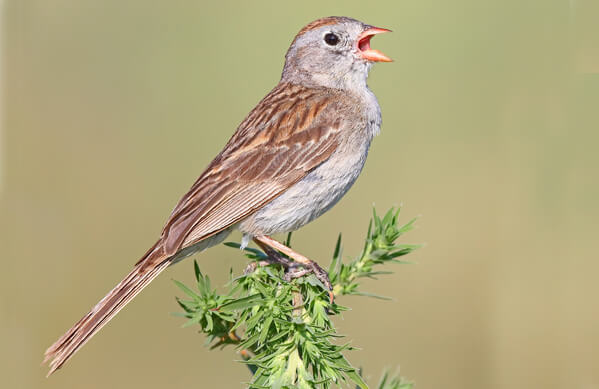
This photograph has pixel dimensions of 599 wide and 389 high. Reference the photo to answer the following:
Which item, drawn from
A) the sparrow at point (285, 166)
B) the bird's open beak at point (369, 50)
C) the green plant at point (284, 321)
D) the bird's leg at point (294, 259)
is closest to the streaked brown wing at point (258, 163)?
the sparrow at point (285, 166)

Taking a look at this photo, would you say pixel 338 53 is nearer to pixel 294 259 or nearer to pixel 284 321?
pixel 294 259

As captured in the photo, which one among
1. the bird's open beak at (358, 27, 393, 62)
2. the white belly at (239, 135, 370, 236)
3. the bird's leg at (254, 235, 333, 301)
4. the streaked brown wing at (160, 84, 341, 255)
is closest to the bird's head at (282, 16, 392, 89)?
the bird's open beak at (358, 27, 393, 62)

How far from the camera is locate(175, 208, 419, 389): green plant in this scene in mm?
2277

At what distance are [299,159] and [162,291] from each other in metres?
1.67

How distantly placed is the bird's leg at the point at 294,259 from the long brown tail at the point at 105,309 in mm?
525

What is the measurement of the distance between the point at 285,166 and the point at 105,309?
1118 millimetres

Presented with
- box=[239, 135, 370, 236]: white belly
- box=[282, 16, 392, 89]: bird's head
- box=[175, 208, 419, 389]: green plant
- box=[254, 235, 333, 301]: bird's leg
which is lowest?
box=[175, 208, 419, 389]: green plant

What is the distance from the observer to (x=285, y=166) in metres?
3.72

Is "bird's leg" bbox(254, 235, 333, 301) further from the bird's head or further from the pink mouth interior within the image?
the pink mouth interior

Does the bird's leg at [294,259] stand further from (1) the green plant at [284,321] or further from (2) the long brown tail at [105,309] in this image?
(2) the long brown tail at [105,309]

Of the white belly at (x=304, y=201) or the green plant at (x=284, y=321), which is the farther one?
the white belly at (x=304, y=201)

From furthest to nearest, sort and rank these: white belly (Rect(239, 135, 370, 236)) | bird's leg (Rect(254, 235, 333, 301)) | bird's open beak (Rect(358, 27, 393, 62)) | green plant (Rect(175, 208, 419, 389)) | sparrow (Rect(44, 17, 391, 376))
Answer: bird's open beak (Rect(358, 27, 393, 62)) → white belly (Rect(239, 135, 370, 236)) → sparrow (Rect(44, 17, 391, 376)) → bird's leg (Rect(254, 235, 333, 301)) → green plant (Rect(175, 208, 419, 389))

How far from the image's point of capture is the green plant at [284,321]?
228 centimetres

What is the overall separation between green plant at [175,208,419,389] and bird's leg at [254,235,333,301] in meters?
0.11
